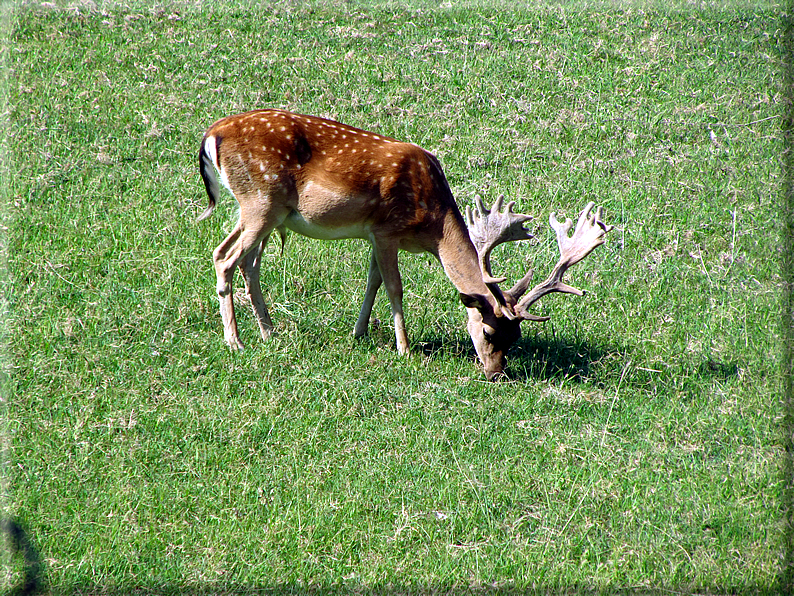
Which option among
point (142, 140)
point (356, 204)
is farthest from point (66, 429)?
point (142, 140)

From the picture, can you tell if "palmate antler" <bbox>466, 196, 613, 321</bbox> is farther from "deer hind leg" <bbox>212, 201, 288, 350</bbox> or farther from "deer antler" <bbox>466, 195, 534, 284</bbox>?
"deer hind leg" <bbox>212, 201, 288, 350</bbox>

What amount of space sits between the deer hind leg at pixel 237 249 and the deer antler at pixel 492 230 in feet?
5.20

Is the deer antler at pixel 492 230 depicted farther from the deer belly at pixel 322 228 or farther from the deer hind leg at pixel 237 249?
the deer hind leg at pixel 237 249

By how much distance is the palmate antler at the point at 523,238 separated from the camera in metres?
6.21

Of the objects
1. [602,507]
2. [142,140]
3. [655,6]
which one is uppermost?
[655,6]

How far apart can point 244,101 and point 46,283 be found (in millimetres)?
4443

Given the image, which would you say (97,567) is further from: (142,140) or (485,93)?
(485,93)

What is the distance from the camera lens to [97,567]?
425cm

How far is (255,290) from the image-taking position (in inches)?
260

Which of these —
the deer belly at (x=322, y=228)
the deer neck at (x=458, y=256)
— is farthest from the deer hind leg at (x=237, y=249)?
the deer neck at (x=458, y=256)

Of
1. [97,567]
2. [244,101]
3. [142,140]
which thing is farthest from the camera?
[244,101]

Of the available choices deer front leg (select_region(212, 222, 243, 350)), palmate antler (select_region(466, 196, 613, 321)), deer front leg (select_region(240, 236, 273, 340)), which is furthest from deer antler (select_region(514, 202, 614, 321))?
deer front leg (select_region(212, 222, 243, 350))

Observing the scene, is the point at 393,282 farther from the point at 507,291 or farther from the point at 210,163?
the point at 210,163

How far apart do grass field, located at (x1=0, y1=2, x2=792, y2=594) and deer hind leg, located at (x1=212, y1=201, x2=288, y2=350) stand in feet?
0.54
